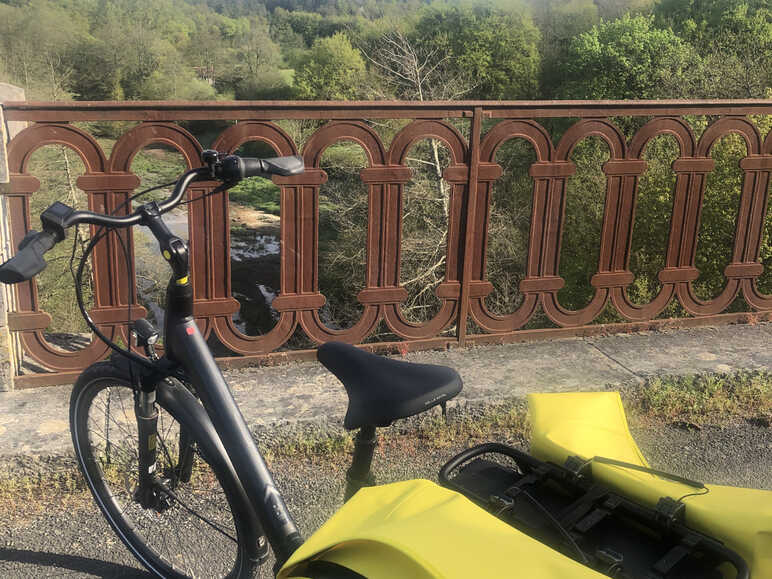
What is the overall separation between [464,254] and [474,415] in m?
0.94

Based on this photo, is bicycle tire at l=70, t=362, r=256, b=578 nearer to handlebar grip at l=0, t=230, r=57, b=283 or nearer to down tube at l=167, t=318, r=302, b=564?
down tube at l=167, t=318, r=302, b=564

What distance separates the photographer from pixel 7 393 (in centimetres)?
322

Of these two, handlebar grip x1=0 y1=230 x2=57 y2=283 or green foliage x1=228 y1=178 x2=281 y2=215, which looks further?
green foliage x1=228 y1=178 x2=281 y2=215

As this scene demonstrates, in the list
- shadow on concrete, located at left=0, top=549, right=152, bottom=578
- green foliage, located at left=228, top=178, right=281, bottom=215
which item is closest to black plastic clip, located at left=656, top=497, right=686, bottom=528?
shadow on concrete, located at left=0, top=549, right=152, bottom=578

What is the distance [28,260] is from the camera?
165 cm

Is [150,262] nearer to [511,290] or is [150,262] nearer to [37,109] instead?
[511,290]

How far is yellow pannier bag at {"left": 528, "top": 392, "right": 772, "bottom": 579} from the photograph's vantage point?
1283mm

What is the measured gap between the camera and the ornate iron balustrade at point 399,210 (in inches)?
128

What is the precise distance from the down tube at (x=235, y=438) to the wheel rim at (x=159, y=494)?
29cm

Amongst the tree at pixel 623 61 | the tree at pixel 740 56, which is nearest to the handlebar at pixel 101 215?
the tree at pixel 740 56

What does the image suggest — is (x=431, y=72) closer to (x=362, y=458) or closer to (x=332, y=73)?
(x=332, y=73)

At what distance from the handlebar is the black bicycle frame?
0.07 m

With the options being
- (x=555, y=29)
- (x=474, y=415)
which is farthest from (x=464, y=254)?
(x=555, y=29)

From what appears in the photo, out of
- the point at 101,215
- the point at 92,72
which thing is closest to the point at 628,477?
the point at 101,215
